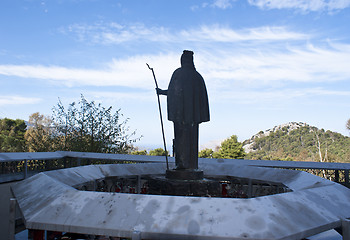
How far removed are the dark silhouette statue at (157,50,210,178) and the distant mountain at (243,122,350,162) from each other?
38737mm

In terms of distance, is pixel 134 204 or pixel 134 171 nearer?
pixel 134 204

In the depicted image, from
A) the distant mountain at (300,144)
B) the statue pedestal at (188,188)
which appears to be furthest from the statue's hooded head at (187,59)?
the distant mountain at (300,144)

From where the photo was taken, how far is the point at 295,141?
212 ft

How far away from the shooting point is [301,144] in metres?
60.6

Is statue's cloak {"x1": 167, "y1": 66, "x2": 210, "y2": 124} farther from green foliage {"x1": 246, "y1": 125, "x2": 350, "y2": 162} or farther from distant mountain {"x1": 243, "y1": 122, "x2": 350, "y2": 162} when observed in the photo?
green foliage {"x1": 246, "y1": 125, "x2": 350, "y2": 162}

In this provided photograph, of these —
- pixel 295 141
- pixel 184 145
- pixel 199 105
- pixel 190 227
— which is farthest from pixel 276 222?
pixel 295 141

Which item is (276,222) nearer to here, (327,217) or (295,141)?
(327,217)

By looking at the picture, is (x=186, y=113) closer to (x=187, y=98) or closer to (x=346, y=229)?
(x=187, y=98)

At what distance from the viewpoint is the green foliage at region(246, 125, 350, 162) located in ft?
153

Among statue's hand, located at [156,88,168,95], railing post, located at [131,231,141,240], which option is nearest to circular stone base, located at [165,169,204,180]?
statue's hand, located at [156,88,168,95]

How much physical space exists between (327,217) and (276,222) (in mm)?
760

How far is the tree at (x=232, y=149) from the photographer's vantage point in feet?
135

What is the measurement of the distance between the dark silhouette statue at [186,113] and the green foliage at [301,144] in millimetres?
39968

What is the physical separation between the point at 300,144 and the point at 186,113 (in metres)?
61.6
